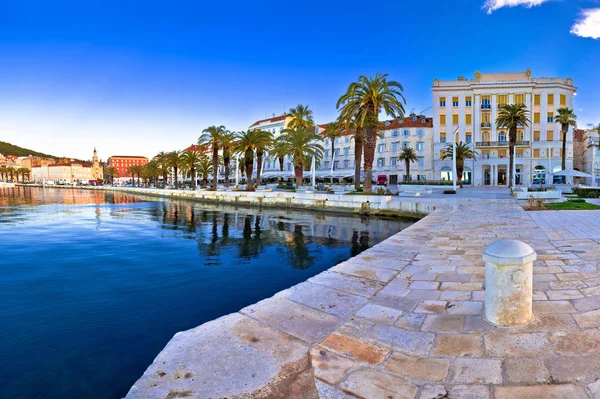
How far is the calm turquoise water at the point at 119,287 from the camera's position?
484cm

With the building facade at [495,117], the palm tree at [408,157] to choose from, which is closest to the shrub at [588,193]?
the building facade at [495,117]

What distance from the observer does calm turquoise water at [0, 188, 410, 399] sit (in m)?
4.84

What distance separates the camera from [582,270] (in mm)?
5664

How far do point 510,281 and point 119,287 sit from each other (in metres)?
8.44

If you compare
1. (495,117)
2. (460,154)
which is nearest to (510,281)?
(460,154)

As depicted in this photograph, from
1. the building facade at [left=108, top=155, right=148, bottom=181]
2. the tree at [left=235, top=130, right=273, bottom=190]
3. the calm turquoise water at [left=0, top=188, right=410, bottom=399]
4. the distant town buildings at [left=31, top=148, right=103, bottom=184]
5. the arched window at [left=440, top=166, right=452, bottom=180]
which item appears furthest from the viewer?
the building facade at [left=108, top=155, right=148, bottom=181]

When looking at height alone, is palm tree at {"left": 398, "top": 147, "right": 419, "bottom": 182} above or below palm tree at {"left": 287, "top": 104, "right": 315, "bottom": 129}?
below

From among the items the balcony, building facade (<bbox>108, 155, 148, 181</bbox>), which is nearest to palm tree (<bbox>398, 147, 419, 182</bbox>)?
the balcony

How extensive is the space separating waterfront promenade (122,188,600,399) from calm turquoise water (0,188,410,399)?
1.89m

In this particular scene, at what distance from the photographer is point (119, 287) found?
27.8 ft

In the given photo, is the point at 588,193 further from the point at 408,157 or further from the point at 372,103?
the point at 408,157

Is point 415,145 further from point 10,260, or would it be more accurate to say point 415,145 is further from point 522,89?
point 10,260

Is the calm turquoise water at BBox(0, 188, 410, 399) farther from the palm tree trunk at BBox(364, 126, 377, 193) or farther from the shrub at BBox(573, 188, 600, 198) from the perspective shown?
the shrub at BBox(573, 188, 600, 198)

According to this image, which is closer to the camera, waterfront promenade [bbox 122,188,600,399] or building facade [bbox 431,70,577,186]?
waterfront promenade [bbox 122,188,600,399]
